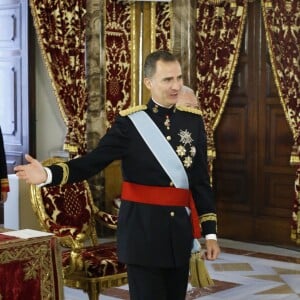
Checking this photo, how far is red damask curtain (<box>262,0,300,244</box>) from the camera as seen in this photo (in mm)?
6977

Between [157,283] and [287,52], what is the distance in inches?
176

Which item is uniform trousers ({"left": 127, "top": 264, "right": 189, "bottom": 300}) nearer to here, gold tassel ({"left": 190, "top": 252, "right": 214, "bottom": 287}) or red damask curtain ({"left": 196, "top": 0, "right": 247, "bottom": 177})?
gold tassel ({"left": 190, "top": 252, "right": 214, "bottom": 287})

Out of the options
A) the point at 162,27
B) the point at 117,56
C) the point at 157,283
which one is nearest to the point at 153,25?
the point at 162,27

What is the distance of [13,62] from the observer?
25.1ft

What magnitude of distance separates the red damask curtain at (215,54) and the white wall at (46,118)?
5.02 ft

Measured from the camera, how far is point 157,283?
299cm

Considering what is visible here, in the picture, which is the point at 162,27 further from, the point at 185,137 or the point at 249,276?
the point at 185,137

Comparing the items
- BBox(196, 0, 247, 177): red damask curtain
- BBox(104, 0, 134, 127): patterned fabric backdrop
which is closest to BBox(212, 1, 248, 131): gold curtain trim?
BBox(196, 0, 247, 177): red damask curtain

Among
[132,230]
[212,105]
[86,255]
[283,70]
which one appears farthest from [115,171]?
[132,230]

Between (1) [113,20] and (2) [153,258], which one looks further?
(1) [113,20]

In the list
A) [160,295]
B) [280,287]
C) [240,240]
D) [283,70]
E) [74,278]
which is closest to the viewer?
[160,295]

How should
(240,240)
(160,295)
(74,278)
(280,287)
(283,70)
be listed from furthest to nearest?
(240,240) < (283,70) < (280,287) < (74,278) < (160,295)

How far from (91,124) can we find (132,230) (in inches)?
167

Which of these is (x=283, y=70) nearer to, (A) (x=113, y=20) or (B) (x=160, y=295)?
(A) (x=113, y=20)
